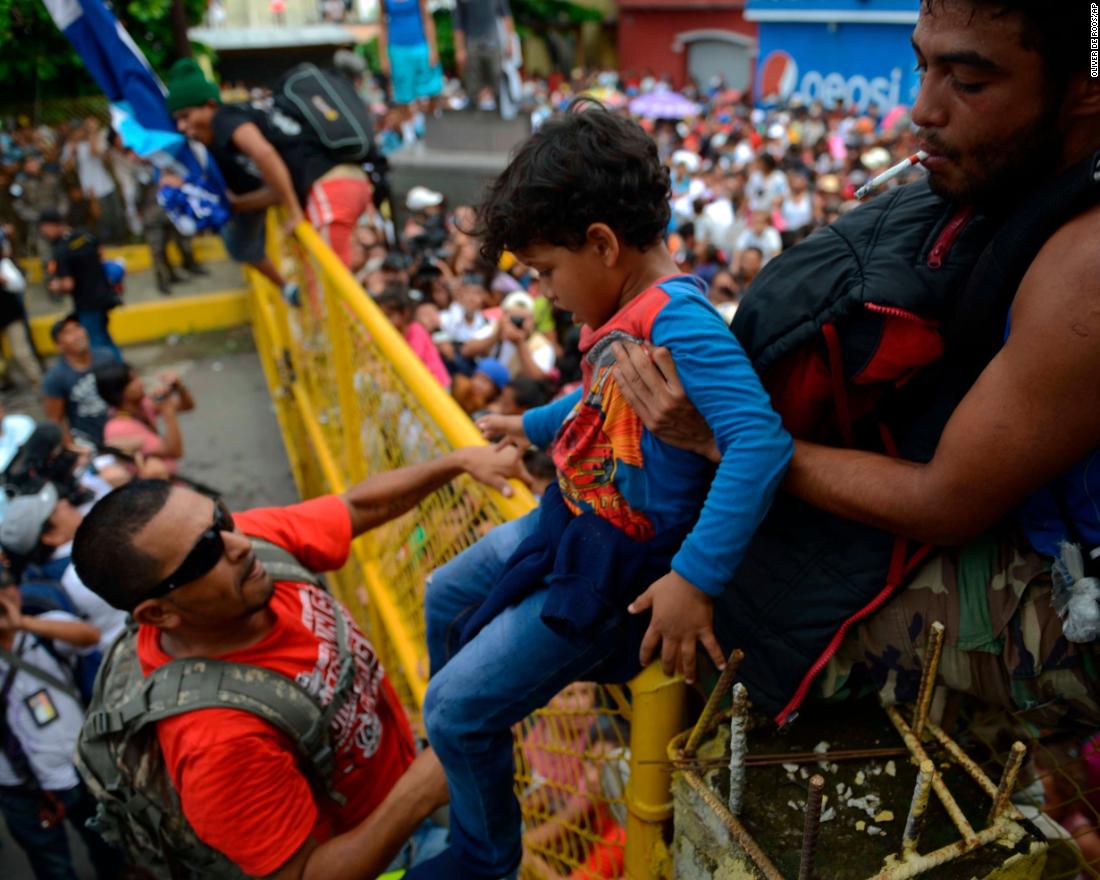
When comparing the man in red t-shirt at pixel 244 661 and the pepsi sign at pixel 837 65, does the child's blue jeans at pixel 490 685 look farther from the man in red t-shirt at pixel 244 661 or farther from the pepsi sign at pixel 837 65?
the pepsi sign at pixel 837 65

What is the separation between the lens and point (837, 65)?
23609mm

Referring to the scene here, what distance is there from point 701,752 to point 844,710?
0.28 metres

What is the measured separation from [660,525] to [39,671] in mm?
3071

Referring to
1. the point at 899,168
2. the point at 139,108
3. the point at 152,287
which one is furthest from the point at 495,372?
the point at 152,287

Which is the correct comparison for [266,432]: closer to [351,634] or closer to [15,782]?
[15,782]

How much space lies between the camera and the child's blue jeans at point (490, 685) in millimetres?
1575

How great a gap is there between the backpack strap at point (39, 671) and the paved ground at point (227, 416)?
3.67m

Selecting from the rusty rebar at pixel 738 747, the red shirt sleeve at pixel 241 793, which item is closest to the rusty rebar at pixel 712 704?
the rusty rebar at pixel 738 747

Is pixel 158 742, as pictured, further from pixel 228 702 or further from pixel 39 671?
pixel 39 671

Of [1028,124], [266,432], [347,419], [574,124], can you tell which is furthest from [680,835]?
[266,432]

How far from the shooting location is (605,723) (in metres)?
2.47

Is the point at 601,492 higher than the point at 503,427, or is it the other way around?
the point at 601,492

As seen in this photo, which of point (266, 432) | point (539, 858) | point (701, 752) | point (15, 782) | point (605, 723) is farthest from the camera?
point (266, 432)

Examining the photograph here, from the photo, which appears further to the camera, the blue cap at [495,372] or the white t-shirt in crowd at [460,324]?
the white t-shirt in crowd at [460,324]
